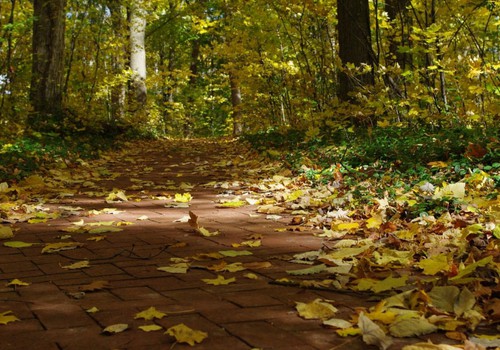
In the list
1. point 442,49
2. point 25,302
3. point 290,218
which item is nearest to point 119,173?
point 290,218

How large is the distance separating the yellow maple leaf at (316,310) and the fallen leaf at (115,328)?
0.66 m

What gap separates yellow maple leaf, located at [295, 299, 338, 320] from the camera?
6.65 ft

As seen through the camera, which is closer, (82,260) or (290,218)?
(82,260)

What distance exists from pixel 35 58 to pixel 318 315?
35.3 feet

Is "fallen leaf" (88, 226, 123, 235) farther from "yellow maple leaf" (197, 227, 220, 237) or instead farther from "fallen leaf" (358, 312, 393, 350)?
"fallen leaf" (358, 312, 393, 350)

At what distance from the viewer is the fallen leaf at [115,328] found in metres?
1.90

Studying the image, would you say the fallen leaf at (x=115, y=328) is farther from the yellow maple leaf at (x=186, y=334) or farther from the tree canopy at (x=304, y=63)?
the tree canopy at (x=304, y=63)

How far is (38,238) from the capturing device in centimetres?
367

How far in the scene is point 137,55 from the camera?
17750mm

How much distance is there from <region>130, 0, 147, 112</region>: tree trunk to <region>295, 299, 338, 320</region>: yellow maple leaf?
16.1 m

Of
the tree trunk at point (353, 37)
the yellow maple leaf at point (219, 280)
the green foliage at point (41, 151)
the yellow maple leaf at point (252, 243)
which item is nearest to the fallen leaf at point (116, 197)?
the green foliage at point (41, 151)

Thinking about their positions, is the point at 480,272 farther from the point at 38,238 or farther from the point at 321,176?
the point at 321,176

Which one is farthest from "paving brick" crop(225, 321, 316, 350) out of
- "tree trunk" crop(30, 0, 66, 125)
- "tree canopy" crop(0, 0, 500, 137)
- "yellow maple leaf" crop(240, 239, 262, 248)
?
"tree trunk" crop(30, 0, 66, 125)

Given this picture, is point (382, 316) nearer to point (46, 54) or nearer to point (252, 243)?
point (252, 243)
